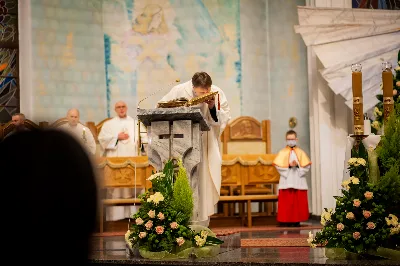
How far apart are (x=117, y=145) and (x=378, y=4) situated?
5121mm

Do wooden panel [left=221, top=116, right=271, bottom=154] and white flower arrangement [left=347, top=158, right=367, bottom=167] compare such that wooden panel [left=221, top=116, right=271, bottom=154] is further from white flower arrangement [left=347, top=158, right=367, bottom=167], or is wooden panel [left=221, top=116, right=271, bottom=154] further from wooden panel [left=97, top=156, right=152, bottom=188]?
white flower arrangement [left=347, top=158, right=367, bottom=167]

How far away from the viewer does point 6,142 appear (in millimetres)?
855

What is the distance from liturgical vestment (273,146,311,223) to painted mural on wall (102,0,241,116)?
2.44 meters

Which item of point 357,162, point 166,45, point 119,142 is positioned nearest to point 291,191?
point 119,142

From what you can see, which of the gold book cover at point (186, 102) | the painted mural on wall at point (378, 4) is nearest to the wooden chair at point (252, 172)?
the painted mural on wall at point (378, 4)

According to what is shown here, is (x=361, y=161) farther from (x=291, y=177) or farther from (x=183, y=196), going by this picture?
(x=291, y=177)

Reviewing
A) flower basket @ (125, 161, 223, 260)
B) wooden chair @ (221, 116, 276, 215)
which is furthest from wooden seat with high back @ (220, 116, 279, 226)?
flower basket @ (125, 161, 223, 260)

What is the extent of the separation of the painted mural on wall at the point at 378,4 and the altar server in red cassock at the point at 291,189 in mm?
3116

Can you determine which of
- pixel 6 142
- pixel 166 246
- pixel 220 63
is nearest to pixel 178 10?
pixel 220 63

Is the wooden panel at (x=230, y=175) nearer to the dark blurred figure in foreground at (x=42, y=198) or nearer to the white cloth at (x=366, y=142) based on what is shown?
the white cloth at (x=366, y=142)

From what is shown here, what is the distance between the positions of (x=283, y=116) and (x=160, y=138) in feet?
22.5

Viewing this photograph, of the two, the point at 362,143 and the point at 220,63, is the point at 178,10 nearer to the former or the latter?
the point at 220,63

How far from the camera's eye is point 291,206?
34.8 ft

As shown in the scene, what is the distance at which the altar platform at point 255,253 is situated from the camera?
5.40 metres
